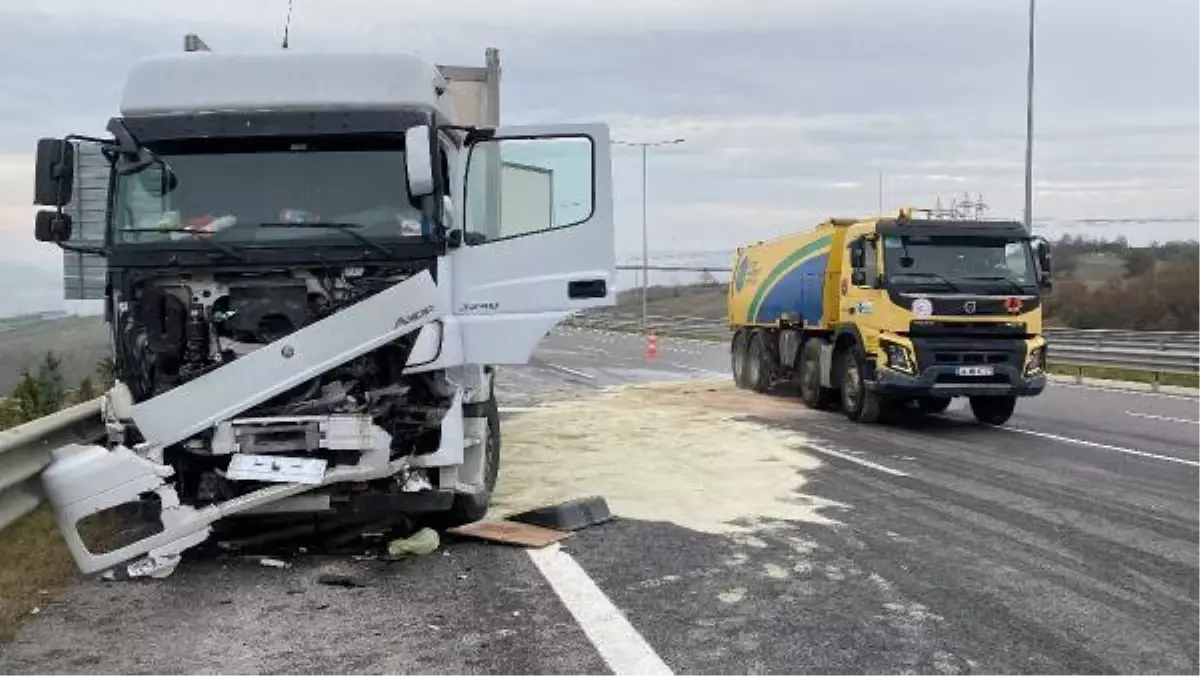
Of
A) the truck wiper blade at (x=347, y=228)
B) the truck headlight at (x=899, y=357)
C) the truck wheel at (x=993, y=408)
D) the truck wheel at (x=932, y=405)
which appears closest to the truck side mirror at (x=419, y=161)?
the truck wiper blade at (x=347, y=228)

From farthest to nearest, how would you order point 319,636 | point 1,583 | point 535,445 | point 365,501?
point 535,445, point 365,501, point 1,583, point 319,636

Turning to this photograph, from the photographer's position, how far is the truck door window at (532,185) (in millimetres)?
7570

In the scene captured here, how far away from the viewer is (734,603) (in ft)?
20.0

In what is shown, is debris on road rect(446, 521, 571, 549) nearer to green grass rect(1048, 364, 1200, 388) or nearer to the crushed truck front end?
the crushed truck front end

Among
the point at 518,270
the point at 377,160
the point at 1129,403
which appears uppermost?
the point at 377,160

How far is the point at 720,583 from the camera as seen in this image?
652cm

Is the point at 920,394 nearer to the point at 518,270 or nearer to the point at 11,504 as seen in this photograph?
the point at 518,270

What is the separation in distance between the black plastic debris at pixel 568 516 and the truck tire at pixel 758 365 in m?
12.2

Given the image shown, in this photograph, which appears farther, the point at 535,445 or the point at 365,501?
the point at 535,445

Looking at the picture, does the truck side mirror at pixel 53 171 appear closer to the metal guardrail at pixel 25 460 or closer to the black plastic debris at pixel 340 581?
the metal guardrail at pixel 25 460

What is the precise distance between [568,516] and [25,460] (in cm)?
357

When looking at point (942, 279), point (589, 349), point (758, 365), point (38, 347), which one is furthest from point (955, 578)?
point (589, 349)

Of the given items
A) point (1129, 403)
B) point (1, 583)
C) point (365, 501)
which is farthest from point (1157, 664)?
point (1129, 403)

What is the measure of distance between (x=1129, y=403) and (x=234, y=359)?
55.7 feet
